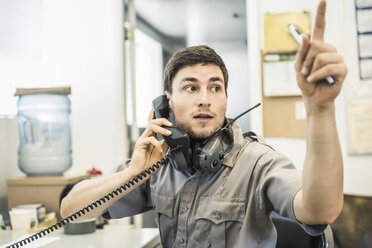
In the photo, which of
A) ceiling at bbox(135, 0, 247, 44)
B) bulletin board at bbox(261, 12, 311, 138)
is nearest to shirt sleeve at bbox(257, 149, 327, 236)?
bulletin board at bbox(261, 12, 311, 138)

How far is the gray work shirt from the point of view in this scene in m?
1.05

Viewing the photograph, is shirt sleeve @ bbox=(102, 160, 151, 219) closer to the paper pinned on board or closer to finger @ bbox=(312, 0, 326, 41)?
finger @ bbox=(312, 0, 326, 41)

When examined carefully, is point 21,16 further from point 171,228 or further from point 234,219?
point 234,219

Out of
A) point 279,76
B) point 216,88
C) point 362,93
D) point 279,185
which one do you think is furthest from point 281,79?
point 279,185

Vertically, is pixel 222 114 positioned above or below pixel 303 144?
above

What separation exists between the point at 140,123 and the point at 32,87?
772 mm

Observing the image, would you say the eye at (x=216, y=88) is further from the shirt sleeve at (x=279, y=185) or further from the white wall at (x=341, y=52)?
the white wall at (x=341, y=52)

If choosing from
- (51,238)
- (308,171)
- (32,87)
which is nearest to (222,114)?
(308,171)

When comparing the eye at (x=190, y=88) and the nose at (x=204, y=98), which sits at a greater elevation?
the eye at (x=190, y=88)

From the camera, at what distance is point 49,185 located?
1847 mm

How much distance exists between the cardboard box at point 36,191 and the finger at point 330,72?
150 centimetres

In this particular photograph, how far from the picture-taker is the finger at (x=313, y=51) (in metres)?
0.64

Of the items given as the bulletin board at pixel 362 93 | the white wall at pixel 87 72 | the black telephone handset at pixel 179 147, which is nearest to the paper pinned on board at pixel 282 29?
the bulletin board at pixel 362 93

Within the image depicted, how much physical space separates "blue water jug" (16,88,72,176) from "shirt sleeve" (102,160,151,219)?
0.83 metres
